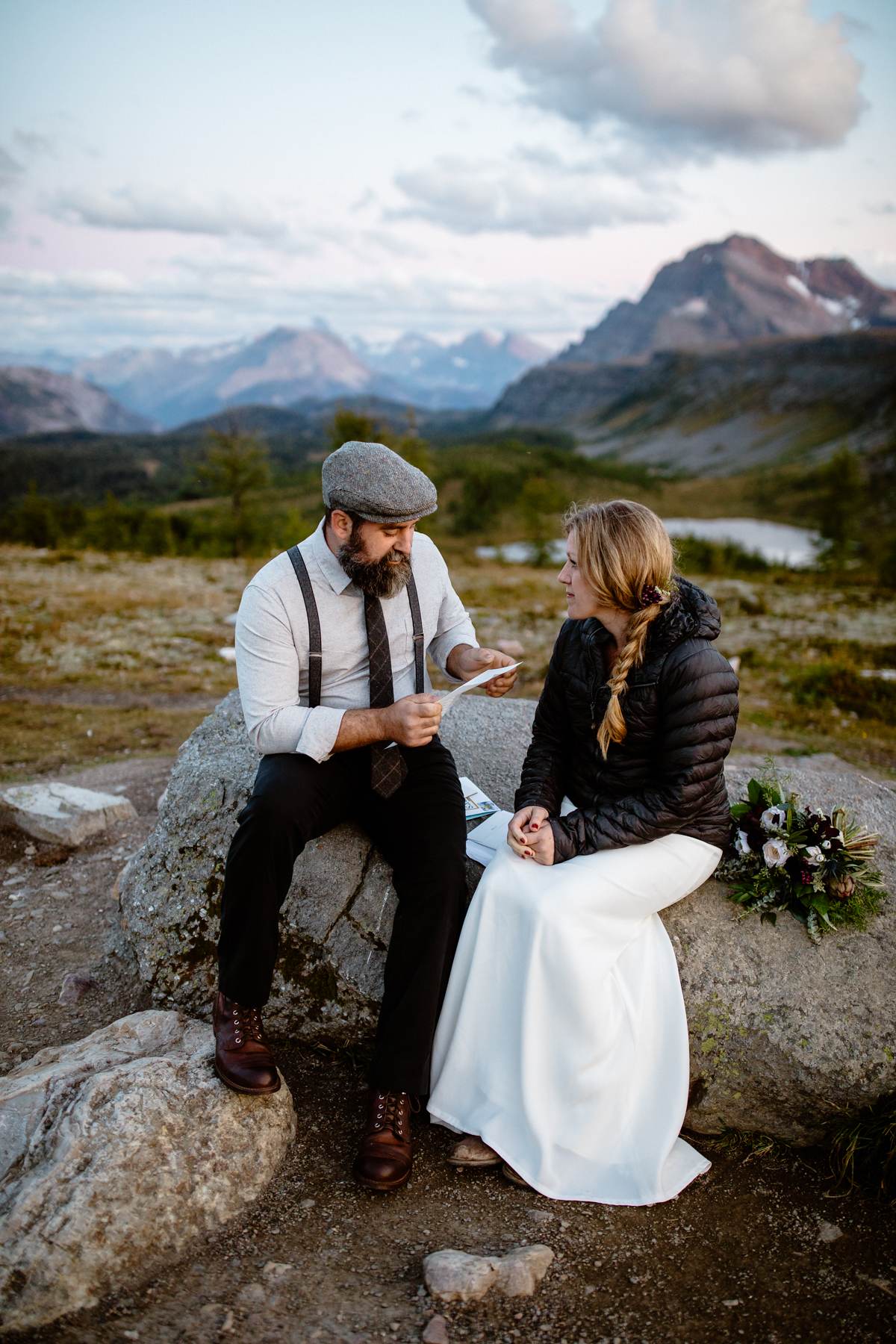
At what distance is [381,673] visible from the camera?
4.87 metres

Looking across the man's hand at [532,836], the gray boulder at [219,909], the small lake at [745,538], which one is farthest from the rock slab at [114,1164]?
the small lake at [745,538]

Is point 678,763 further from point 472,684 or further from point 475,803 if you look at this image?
point 475,803

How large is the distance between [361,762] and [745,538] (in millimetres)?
74473

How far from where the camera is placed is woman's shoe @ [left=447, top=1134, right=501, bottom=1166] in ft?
13.5

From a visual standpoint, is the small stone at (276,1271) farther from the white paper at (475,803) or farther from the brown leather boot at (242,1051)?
the white paper at (475,803)

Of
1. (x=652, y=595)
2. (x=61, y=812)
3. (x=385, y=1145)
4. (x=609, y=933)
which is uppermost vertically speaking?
(x=652, y=595)

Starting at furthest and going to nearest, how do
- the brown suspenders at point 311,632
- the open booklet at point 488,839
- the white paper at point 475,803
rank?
the white paper at point 475,803
the open booklet at point 488,839
the brown suspenders at point 311,632

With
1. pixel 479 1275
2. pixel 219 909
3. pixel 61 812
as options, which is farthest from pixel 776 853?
pixel 61 812

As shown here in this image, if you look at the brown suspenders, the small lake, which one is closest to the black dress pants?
the brown suspenders

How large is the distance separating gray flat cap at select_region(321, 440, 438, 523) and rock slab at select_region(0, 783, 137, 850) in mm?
4621

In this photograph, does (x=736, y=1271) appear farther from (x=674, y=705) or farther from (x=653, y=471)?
(x=653, y=471)

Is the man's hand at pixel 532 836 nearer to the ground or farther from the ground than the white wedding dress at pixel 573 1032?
farther from the ground

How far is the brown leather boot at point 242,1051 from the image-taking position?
4.04 metres

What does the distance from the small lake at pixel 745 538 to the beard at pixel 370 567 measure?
41.0m
